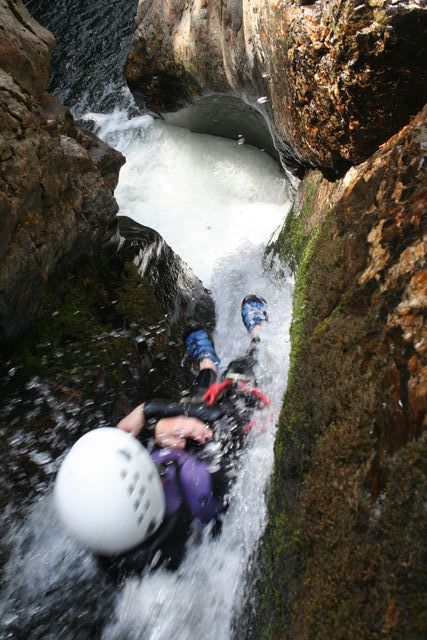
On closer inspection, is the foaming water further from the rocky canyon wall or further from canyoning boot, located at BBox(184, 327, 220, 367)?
the rocky canyon wall

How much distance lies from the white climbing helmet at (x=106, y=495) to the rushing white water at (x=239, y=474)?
1.46 feet

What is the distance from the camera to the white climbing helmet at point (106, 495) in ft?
8.97

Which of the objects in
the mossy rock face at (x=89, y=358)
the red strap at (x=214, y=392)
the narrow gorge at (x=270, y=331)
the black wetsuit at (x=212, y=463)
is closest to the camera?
the narrow gorge at (x=270, y=331)

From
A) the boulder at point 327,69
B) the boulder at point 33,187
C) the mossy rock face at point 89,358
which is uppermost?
the boulder at point 327,69

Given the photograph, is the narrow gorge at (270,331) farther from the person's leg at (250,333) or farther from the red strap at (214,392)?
the red strap at (214,392)

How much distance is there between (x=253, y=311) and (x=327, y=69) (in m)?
2.33

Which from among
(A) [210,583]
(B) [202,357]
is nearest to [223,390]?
(B) [202,357]

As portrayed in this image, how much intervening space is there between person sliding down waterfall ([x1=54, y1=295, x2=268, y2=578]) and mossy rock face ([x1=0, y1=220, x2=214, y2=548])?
0.58 meters

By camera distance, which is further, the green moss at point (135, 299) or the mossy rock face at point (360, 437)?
the green moss at point (135, 299)

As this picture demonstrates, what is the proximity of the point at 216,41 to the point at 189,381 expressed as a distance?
14.6 feet

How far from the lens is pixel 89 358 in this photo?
4.02m

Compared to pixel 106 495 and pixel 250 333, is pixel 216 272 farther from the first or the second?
pixel 106 495

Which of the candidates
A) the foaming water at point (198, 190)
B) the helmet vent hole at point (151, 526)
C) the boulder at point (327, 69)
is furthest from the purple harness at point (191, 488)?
the foaming water at point (198, 190)

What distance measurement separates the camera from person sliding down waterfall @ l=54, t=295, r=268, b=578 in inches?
108
